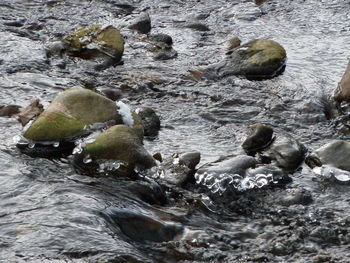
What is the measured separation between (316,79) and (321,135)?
1668 mm

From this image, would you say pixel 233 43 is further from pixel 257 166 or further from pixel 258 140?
pixel 257 166

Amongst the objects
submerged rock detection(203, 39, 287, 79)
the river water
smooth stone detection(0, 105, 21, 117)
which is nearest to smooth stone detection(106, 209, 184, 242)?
the river water

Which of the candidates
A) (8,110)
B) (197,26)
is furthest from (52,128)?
(197,26)

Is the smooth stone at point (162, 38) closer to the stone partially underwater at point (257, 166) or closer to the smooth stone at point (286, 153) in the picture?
the stone partially underwater at point (257, 166)

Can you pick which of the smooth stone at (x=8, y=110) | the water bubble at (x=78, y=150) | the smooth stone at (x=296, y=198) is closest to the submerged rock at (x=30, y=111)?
the smooth stone at (x=8, y=110)

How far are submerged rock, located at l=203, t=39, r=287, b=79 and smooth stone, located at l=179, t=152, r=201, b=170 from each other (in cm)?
242

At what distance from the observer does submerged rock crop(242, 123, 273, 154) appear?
688cm

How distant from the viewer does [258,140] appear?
6891mm

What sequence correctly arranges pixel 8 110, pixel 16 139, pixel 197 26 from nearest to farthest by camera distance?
pixel 16 139
pixel 8 110
pixel 197 26

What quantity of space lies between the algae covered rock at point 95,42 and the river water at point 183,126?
18 cm

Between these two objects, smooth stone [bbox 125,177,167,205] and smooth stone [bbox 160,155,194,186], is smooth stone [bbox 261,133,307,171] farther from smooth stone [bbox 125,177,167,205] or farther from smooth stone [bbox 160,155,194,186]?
smooth stone [bbox 125,177,167,205]

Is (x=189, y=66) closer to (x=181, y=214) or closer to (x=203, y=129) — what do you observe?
(x=203, y=129)

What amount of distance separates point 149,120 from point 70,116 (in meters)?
0.85

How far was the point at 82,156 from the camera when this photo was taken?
641cm
